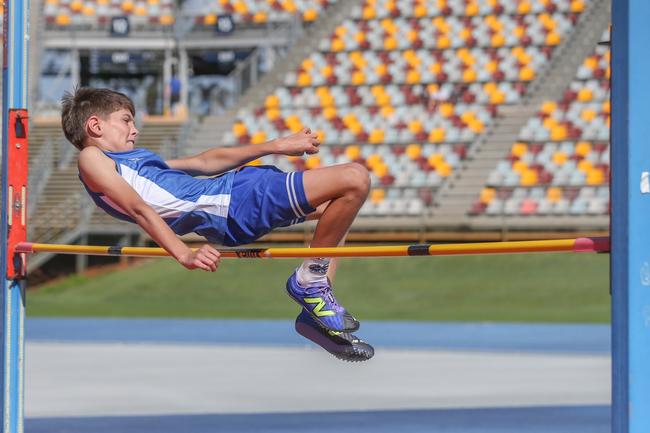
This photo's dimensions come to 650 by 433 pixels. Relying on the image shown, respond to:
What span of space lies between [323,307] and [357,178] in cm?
59

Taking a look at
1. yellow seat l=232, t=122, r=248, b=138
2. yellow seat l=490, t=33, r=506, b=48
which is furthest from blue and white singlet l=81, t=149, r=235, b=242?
yellow seat l=490, t=33, r=506, b=48

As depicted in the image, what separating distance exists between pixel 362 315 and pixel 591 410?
933 cm

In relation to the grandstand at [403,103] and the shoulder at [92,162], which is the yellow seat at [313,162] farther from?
the shoulder at [92,162]

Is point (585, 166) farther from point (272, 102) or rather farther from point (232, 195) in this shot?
point (232, 195)

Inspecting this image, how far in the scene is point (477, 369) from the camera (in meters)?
11.3

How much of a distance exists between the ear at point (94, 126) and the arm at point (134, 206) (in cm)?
15

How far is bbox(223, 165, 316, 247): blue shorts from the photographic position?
17.5 feet

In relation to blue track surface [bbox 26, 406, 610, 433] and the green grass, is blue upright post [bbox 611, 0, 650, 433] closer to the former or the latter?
blue track surface [bbox 26, 406, 610, 433]

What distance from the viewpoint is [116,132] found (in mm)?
5625

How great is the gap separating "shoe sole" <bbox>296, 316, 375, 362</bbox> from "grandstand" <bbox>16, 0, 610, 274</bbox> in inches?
603

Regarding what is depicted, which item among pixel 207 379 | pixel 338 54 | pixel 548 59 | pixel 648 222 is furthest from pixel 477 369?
pixel 338 54

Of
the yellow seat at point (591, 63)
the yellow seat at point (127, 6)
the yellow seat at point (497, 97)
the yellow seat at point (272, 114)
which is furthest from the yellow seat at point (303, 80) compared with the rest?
the yellow seat at point (127, 6)

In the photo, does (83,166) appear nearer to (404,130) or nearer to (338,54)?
(404,130)

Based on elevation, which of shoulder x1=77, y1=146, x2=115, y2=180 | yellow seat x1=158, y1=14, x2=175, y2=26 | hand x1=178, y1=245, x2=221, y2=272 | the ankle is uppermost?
yellow seat x1=158, y1=14, x2=175, y2=26
